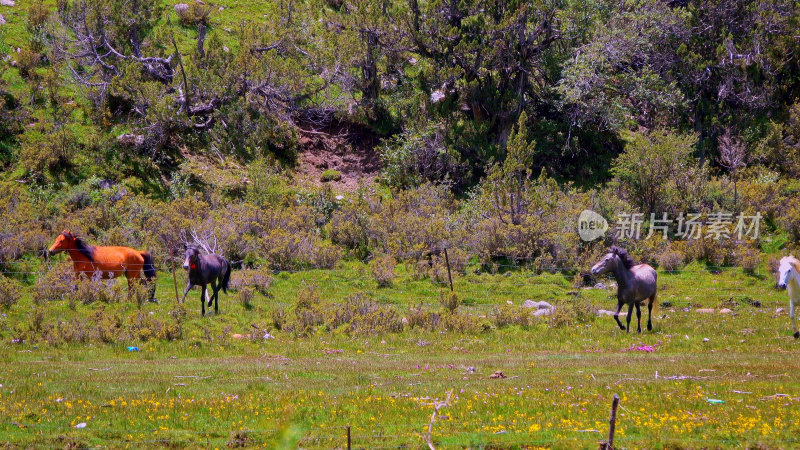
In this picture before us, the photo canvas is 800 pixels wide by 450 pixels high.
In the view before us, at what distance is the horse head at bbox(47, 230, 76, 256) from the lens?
2153cm

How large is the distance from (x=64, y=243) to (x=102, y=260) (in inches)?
49.8

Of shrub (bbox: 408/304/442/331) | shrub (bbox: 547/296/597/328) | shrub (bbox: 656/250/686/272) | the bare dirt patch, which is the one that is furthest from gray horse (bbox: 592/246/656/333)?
the bare dirt patch

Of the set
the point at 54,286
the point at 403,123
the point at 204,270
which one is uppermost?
the point at 403,123

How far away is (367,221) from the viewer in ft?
98.2

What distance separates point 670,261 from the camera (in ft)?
93.0

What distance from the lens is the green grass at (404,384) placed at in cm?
948

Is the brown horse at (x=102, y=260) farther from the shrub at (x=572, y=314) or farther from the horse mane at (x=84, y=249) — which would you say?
the shrub at (x=572, y=314)

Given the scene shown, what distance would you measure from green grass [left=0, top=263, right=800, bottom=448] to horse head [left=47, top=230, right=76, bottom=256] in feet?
5.22

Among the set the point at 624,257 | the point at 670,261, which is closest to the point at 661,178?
the point at 670,261

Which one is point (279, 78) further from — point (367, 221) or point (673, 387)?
point (673, 387)

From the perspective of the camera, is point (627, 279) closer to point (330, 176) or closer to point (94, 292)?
point (94, 292)

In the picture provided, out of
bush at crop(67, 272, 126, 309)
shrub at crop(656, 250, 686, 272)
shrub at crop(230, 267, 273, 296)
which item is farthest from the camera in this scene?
shrub at crop(656, 250, 686, 272)

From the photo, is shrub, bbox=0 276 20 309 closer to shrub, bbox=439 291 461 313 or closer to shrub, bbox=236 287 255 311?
shrub, bbox=236 287 255 311

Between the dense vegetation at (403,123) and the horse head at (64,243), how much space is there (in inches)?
173
